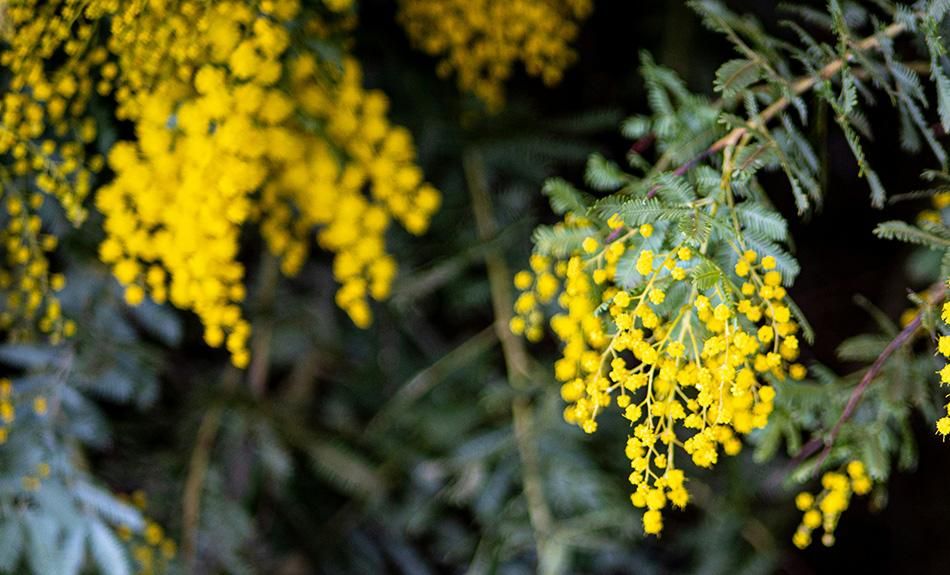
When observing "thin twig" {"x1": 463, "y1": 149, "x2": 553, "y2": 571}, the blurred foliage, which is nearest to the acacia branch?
the blurred foliage

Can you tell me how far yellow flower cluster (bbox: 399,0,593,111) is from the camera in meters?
1.24

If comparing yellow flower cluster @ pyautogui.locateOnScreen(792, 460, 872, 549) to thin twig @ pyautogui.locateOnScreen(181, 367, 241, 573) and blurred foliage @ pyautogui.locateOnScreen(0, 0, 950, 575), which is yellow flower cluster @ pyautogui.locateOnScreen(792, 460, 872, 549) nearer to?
blurred foliage @ pyautogui.locateOnScreen(0, 0, 950, 575)

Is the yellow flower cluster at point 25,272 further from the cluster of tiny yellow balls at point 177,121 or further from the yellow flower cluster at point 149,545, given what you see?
the yellow flower cluster at point 149,545

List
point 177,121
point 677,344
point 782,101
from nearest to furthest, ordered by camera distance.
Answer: point 677,344 < point 782,101 < point 177,121

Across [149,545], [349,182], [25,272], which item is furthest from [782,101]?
[149,545]

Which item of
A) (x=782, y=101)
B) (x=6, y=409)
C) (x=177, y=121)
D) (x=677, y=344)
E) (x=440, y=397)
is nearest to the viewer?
(x=677, y=344)

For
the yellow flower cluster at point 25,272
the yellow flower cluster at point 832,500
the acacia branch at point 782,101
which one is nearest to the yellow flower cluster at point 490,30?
the acacia branch at point 782,101

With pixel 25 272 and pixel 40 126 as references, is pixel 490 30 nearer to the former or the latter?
pixel 40 126

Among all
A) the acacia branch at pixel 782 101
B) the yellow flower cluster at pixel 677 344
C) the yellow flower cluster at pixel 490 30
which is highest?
the yellow flower cluster at pixel 490 30

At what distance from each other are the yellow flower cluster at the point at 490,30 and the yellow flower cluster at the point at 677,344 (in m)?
0.51

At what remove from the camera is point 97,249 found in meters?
1.29

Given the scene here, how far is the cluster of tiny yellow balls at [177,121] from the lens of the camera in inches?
37.8

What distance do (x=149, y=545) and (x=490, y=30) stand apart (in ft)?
3.11

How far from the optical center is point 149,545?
52.7 inches
